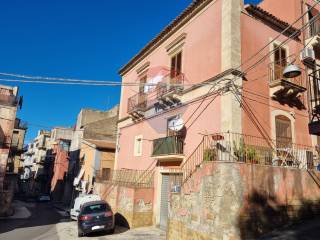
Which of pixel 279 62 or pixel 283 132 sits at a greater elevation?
pixel 279 62

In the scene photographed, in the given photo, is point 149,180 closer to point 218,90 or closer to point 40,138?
point 218,90

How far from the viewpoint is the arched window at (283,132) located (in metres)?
12.4

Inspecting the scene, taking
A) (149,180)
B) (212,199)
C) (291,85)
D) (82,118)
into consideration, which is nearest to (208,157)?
(212,199)

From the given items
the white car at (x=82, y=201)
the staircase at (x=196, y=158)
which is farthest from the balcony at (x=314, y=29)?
the white car at (x=82, y=201)

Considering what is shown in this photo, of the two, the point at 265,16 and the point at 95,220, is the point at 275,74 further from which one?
the point at 95,220

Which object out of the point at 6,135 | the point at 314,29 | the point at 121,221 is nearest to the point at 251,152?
the point at 121,221

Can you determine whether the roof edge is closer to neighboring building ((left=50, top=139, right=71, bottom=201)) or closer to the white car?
the white car

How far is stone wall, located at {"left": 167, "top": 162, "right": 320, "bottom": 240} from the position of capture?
8.41m

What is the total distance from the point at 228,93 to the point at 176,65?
5.30 meters

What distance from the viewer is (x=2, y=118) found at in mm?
22844

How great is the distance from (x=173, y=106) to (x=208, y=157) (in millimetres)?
5601

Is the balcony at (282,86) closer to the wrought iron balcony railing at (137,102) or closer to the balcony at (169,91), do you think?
the balcony at (169,91)

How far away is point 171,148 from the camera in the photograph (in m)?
13.7

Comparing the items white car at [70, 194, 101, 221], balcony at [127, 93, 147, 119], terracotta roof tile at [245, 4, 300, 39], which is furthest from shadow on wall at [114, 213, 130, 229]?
terracotta roof tile at [245, 4, 300, 39]
